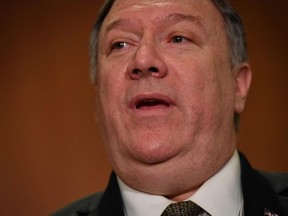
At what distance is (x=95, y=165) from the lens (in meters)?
1.41

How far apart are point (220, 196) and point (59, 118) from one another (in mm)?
650

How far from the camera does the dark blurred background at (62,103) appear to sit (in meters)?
1.39

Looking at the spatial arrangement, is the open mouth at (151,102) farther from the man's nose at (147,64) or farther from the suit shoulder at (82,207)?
the suit shoulder at (82,207)

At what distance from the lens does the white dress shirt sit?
924mm

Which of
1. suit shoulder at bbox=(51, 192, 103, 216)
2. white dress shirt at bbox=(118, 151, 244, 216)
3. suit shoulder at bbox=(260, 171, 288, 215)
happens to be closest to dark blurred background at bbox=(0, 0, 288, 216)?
suit shoulder at bbox=(51, 192, 103, 216)

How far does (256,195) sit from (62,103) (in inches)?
27.7

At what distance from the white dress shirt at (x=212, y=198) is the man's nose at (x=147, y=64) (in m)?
0.25

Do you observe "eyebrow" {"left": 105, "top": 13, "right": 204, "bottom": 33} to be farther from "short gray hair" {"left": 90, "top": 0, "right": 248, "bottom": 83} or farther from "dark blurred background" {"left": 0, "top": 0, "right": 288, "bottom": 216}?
"dark blurred background" {"left": 0, "top": 0, "right": 288, "bottom": 216}

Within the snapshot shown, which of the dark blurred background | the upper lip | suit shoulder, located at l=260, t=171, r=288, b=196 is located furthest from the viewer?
the dark blurred background

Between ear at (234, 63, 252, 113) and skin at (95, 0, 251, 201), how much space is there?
0.01 meters

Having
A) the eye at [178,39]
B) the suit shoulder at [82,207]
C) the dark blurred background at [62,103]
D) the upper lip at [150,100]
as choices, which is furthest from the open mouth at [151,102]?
the dark blurred background at [62,103]

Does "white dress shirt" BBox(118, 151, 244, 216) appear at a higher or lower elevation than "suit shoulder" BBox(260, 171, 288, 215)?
higher

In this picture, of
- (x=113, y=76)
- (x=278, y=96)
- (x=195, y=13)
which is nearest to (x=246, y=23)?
(x=278, y=96)

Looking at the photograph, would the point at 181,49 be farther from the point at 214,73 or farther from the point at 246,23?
the point at 246,23
